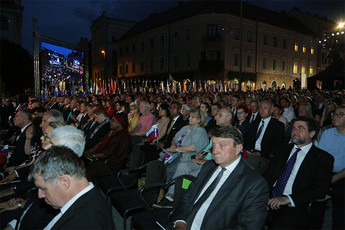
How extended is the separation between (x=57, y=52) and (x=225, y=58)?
21213 millimetres

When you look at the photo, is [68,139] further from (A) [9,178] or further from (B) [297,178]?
(B) [297,178]

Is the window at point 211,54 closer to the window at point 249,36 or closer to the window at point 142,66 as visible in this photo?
the window at point 249,36

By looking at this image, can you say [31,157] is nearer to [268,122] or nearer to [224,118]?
[224,118]

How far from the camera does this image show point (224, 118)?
493 centimetres

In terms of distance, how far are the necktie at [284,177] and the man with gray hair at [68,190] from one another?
2332 mm

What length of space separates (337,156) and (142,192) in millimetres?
3015

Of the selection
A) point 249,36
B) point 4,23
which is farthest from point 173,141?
point 4,23

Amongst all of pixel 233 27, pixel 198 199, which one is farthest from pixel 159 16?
pixel 198 199

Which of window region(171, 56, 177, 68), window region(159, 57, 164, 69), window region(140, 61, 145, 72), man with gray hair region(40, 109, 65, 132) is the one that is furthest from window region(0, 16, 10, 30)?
man with gray hair region(40, 109, 65, 132)

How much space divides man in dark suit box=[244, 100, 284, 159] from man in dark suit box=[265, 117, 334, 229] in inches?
60.5

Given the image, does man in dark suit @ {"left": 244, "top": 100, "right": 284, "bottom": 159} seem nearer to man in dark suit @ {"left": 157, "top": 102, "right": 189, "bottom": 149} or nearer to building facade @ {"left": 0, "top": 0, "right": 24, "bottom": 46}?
man in dark suit @ {"left": 157, "top": 102, "right": 189, "bottom": 149}

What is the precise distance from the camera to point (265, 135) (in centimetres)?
525

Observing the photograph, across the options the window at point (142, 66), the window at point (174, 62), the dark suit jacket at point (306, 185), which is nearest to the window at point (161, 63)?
the window at point (174, 62)

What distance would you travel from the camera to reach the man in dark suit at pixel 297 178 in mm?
3018
